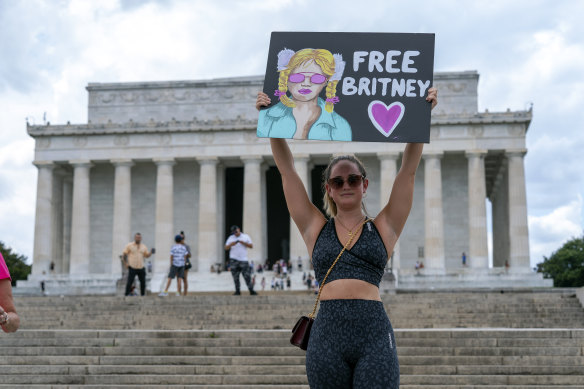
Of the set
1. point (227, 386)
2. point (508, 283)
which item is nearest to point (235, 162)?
point (508, 283)

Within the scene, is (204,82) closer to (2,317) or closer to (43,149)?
(43,149)

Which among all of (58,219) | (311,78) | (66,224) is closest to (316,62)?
(311,78)

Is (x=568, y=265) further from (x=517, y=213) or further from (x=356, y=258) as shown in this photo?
(x=356, y=258)

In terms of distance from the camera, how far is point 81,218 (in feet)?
194

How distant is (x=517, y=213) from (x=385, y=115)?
173ft

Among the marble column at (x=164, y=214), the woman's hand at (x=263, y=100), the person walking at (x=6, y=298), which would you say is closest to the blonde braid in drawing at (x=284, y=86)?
the woman's hand at (x=263, y=100)

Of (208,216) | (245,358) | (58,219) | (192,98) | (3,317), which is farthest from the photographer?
(192,98)

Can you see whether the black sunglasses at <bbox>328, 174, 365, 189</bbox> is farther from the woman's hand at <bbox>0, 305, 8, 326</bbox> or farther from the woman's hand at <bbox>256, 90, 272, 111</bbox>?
the woman's hand at <bbox>0, 305, 8, 326</bbox>

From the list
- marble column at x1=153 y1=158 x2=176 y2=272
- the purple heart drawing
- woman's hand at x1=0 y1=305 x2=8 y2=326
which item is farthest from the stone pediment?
woman's hand at x1=0 y1=305 x2=8 y2=326

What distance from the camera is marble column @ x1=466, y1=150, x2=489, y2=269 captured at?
55844 millimetres

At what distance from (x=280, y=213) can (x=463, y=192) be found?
16.9 metres

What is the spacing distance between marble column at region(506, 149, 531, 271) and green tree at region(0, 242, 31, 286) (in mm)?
48920

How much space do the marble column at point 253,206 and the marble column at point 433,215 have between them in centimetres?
1213

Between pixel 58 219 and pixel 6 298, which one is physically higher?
pixel 58 219
